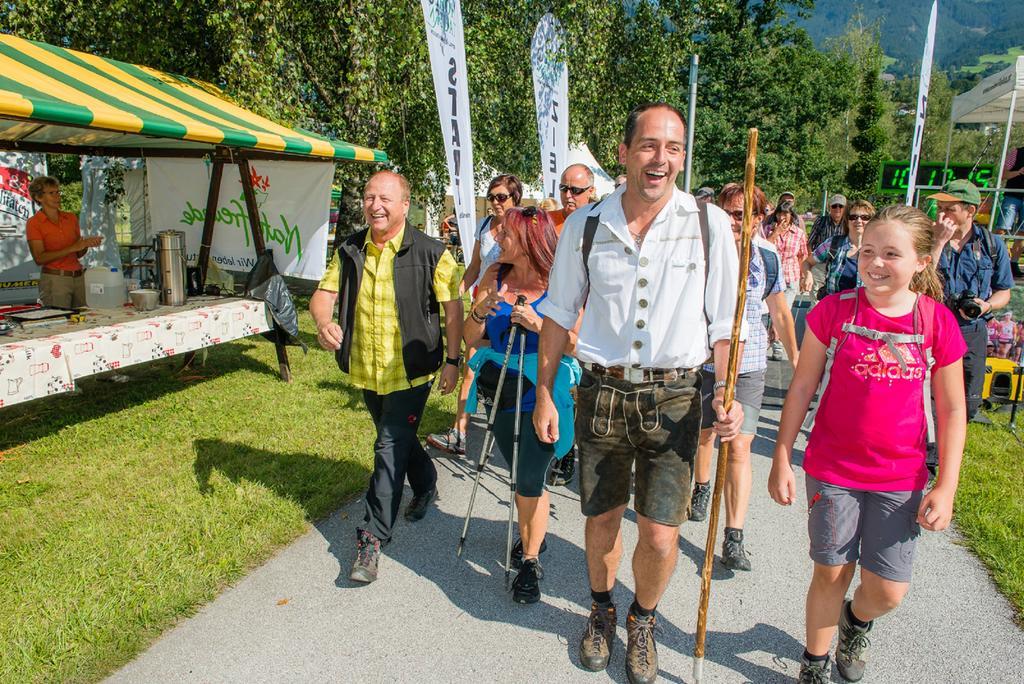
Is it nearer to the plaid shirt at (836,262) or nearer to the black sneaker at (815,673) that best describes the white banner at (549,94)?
the plaid shirt at (836,262)

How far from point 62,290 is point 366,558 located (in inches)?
205

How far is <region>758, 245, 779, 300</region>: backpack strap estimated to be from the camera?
3.75m

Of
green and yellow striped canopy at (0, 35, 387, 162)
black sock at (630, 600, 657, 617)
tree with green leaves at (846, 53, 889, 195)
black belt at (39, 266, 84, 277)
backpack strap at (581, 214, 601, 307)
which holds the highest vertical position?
tree with green leaves at (846, 53, 889, 195)

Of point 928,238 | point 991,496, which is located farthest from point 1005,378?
point 928,238

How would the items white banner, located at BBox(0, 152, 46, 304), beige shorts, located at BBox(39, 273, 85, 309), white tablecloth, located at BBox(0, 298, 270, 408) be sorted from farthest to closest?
white banner, located at BBox(0, 152, 46, 304) < beige shorts, located at BBox(39, 273, 85, 309) < white tablecloth, located at BBox(0, 298, 270, 408)

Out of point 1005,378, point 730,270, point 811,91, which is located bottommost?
point 1005,378

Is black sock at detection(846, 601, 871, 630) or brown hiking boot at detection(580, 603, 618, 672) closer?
black sock at detection(846, 601, 871, 630)

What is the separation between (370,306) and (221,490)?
1836 millimetres

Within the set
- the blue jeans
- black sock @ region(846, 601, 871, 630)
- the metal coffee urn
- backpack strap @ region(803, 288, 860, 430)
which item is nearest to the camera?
backpack strap @ region(803, 288, 860, 430)

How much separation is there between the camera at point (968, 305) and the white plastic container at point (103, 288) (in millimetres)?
7190

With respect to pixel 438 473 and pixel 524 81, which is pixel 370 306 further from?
pixel 524 81

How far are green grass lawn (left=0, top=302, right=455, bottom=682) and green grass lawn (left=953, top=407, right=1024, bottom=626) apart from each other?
3.74 m

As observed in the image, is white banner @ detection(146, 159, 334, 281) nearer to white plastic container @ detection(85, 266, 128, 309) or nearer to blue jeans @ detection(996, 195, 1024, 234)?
white plastic container @ detection(85, 266, 128, 309)

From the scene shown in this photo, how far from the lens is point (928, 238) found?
250 cm
